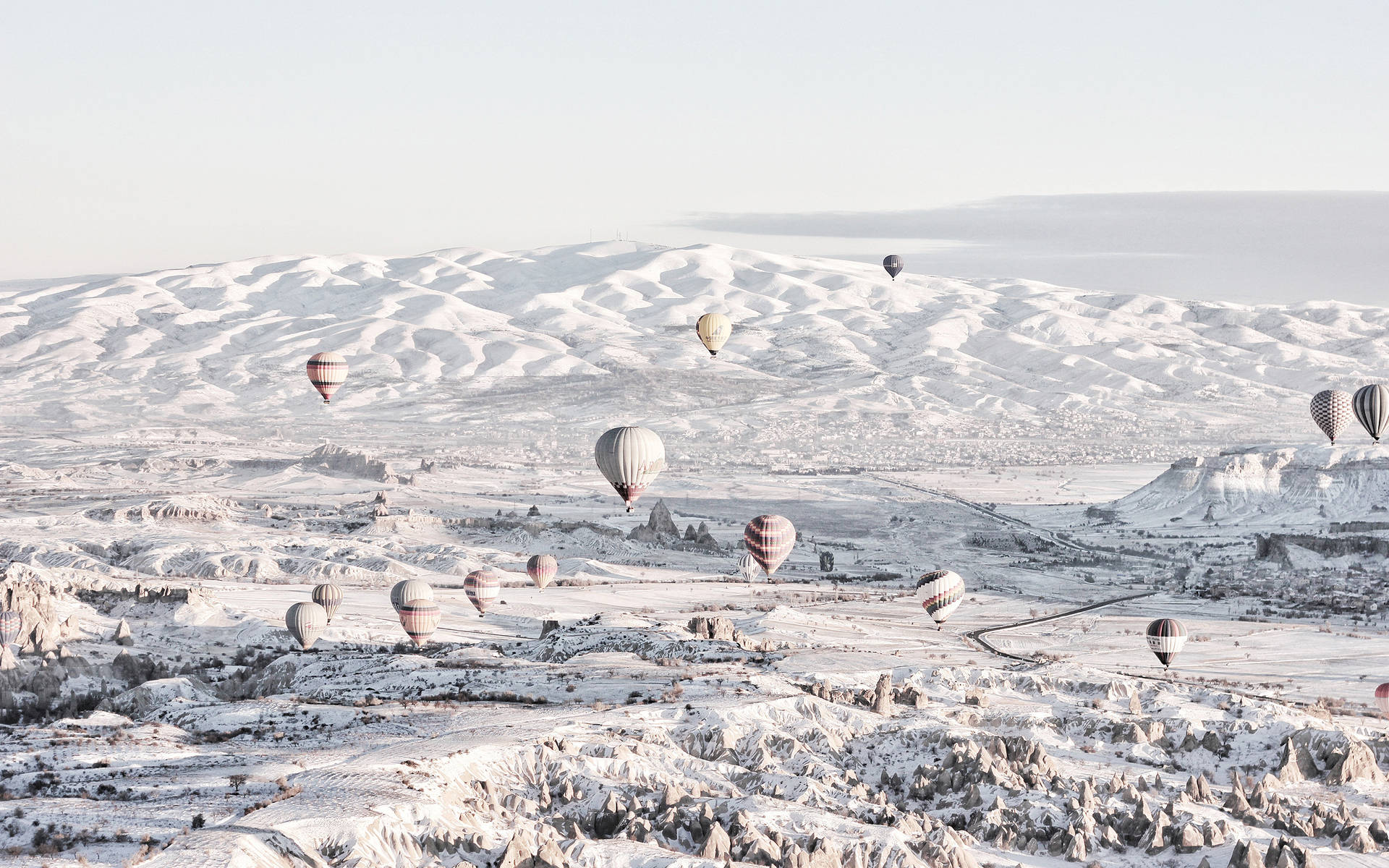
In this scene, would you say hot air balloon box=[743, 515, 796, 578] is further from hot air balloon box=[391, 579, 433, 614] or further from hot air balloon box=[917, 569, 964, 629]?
hot air balloon box=[391, 579, 433, 614]

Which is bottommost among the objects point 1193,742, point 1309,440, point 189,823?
point 1309,440

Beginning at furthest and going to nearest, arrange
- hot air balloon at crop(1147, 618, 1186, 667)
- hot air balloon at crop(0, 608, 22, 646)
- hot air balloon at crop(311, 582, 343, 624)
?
hot air balloon at crop(311, 582, 343, 624), hot air balloon at crop(1147, 618, 1186, 667), hot air balloon at crop(0, 608, 22, 646)

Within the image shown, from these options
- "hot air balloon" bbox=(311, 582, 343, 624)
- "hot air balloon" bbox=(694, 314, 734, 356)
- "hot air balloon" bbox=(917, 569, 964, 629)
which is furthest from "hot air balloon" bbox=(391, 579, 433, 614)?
"hot air balloon" bbox=(694, 314, 734, 356)

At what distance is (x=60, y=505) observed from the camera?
116m

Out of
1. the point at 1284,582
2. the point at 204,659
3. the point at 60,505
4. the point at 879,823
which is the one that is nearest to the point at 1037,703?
the point at 879,823

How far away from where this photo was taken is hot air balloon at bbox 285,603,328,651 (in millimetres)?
57656

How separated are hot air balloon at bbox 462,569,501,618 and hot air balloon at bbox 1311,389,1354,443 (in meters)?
50.8

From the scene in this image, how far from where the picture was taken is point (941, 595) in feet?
213

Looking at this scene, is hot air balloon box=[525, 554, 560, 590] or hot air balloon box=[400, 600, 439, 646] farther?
Answer: hot air balloon box=[525, 554, 560, 590]

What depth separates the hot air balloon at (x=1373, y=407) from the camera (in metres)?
78.3

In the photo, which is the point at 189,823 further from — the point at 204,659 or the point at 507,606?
the point at 507,606

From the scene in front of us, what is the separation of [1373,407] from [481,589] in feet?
154

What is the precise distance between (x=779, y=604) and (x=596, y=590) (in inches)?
448

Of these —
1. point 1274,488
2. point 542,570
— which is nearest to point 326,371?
point 542,570
